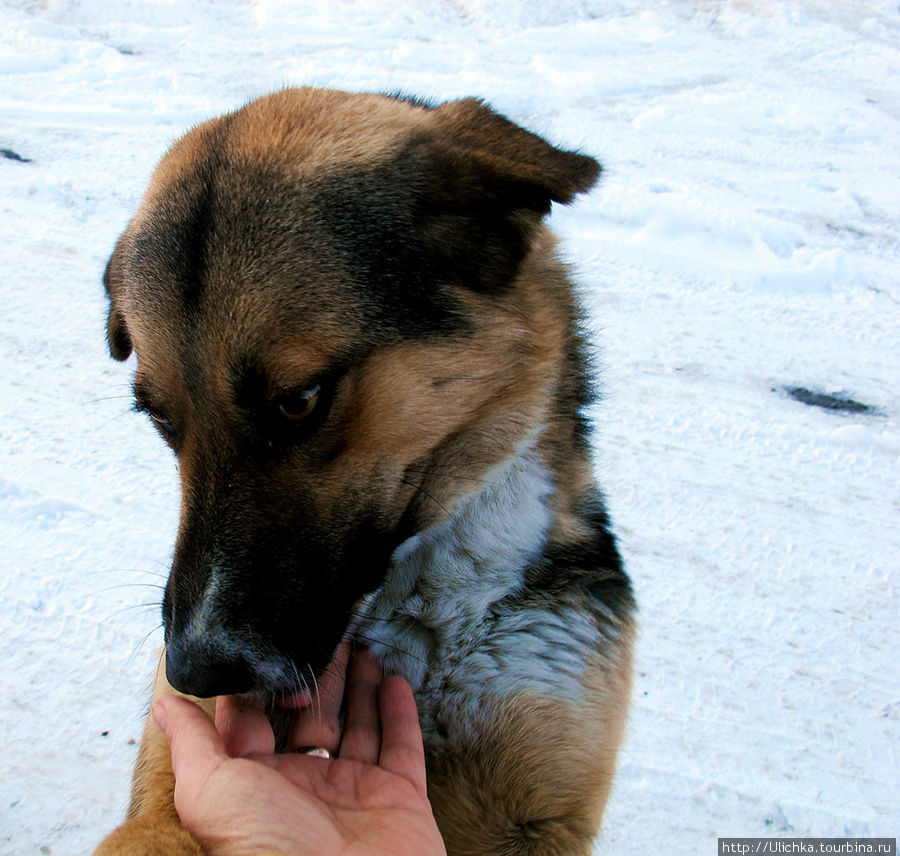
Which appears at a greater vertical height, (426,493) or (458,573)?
(426,493)

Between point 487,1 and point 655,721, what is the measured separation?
7.25m

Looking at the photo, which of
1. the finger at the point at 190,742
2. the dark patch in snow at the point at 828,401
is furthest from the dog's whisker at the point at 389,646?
the dark patch in snow at the point at 828,401

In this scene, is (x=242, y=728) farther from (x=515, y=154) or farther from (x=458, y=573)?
(x=515, y=154)

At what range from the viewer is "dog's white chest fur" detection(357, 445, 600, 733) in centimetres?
247

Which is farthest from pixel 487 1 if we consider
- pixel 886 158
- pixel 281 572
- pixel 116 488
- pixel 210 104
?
pixel 281 572

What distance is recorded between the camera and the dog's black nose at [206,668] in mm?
1946

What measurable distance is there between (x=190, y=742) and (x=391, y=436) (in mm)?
868

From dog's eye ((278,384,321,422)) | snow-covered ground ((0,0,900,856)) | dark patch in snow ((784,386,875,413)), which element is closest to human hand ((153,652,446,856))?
dog's eye ((278,384,321,422))

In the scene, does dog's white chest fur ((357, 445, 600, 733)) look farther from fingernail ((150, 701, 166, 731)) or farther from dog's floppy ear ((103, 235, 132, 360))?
dog's floppy ear ((103, 235, 132, 360))

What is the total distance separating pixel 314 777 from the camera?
86.0 inches

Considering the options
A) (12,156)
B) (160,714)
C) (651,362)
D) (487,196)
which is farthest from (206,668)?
(12,156)

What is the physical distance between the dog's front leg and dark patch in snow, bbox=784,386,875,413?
12.0ft

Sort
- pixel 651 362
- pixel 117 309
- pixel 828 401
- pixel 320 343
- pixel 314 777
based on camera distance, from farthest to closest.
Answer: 1. pixel 651 362
2. pixel 828 401
3. pixel 117 309
4. pixel 314 777
5. pixel 320 343

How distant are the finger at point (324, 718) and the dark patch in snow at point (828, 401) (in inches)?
134
